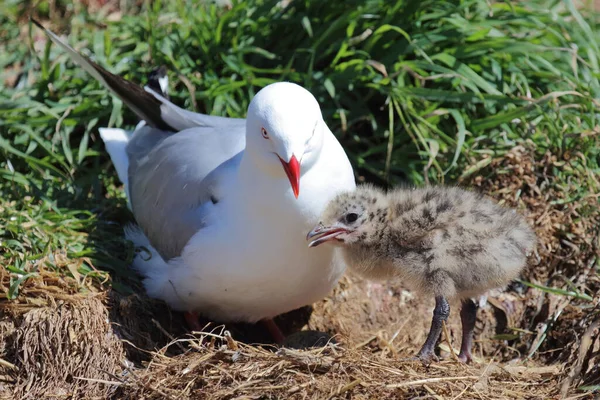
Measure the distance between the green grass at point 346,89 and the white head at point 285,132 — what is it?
1.39 meters

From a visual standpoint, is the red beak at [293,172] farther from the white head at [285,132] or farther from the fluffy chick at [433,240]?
the fluffy chick at [433,240]

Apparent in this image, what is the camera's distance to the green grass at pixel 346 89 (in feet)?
19.6

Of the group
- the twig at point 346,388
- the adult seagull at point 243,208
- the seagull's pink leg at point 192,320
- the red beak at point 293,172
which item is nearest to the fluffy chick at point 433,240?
the adult seagull at point 243,208

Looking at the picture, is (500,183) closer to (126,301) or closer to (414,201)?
(414,201)

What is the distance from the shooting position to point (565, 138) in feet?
→ 19.4

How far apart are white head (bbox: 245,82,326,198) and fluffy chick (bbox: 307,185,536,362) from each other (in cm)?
36

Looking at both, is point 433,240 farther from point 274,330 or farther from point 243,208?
point 274,330

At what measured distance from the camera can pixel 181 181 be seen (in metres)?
5.34

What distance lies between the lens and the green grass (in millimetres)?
5973

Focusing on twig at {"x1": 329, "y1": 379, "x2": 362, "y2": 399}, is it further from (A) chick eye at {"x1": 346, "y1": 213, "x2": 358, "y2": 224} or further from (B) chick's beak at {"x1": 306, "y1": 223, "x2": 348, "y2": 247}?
(A) chick eye at {"x1": 346, "y1": 213, "x2": 358, "y2": 224}

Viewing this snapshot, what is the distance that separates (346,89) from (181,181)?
1.64m

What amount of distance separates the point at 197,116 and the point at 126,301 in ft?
4.19

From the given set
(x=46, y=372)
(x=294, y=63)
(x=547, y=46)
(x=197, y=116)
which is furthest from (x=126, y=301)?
(x=547, y=46)

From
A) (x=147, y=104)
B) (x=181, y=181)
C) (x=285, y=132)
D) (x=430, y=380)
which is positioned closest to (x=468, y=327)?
(x=430, y=380)
